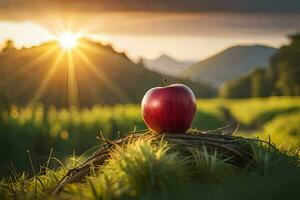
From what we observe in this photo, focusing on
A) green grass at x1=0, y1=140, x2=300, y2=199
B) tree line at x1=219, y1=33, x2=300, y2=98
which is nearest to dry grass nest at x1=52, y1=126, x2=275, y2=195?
green grass at x1=0, y1=140, x2=300, y2=199

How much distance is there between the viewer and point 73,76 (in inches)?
2660

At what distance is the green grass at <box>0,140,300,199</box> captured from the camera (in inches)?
152

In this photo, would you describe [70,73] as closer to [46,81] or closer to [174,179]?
[46,81]

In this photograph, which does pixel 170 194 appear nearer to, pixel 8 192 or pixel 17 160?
pixel 8 192

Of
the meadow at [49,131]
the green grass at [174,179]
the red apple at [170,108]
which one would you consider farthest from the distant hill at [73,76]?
the green grass at [174,179]

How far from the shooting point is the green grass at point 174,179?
152 inches

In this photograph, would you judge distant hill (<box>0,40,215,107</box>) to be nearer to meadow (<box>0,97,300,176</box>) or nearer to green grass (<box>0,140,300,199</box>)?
meadow (<box>0,97,300,176</box>)

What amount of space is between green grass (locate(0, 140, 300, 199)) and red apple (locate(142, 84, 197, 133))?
0.47 meters

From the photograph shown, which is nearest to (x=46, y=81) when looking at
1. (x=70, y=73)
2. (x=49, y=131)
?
(x=70, y=73)

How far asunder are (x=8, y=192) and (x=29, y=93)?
62.4 meters

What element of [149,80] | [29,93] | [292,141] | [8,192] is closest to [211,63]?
[149,80]

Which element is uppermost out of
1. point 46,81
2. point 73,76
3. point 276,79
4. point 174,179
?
point 174,179

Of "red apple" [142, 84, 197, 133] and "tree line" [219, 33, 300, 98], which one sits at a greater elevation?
"red apple" [142, 84, 197, 133]

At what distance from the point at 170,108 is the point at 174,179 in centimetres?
104
